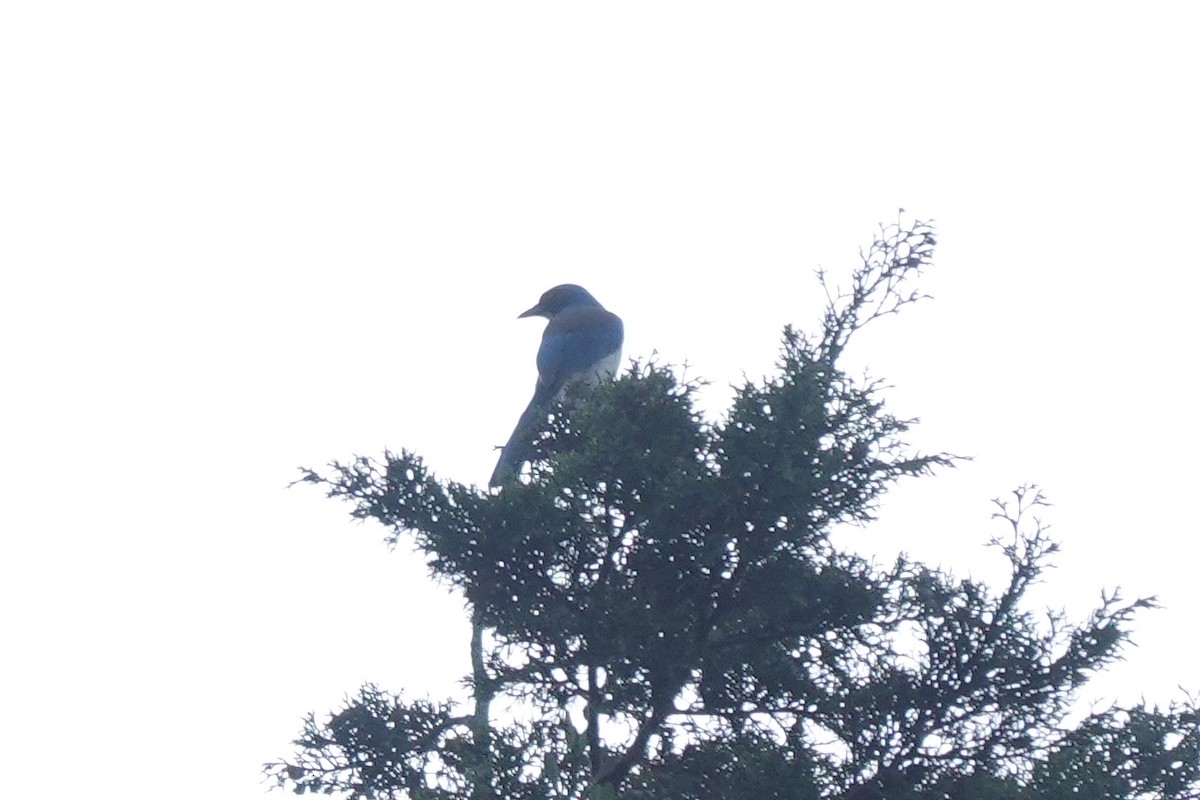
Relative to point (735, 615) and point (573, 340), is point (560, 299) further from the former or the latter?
point (735, 615)

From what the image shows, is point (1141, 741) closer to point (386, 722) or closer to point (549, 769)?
point (549, 769)

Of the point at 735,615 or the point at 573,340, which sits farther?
the point at 573,340

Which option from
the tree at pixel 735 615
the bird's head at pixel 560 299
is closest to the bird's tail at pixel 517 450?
the tree at pixel 735 615

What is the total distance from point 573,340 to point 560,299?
4.95ft

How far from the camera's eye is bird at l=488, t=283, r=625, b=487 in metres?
9.40

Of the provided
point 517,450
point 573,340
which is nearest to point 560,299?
point 573,340

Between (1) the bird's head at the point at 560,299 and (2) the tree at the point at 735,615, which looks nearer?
(2) the tree at the point at 735,615

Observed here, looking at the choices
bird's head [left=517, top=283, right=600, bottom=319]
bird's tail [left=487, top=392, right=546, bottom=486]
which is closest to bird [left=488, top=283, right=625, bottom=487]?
bird's head [left=517, top=283, right=600, bottom=319]

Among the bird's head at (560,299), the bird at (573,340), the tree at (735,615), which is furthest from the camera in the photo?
the bird's head at (560,299)

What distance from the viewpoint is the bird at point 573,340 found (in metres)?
9.40

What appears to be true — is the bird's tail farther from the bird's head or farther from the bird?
the bird's head

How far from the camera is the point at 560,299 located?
37.8ft

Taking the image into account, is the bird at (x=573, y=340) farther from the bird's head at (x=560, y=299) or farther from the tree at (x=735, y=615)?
the tree at (x=735, y=615)

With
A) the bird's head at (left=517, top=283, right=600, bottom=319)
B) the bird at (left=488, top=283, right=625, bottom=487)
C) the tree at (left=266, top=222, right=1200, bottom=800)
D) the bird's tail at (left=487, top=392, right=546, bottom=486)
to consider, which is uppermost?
the bird's head at (left=517, top=283, right=600, bottom=319)
